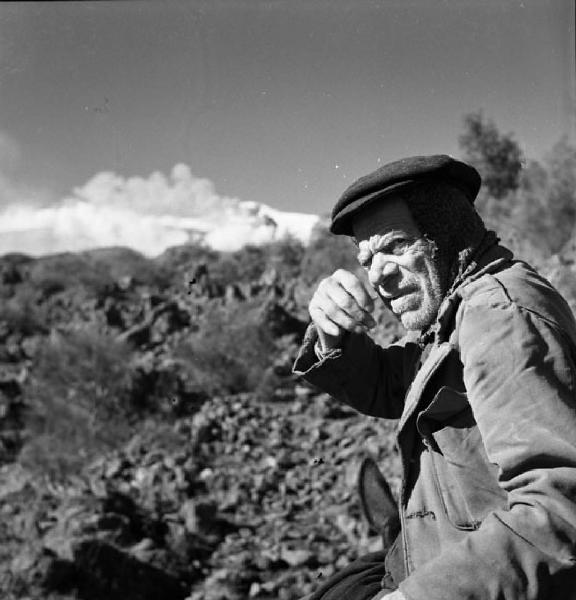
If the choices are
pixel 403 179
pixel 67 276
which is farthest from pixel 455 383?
pixel 67 276

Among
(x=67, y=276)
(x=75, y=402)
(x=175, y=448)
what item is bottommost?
(x=175, y=448)

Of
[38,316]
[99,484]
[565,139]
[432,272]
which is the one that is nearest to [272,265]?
[38,316]

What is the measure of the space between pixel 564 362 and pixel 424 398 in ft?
1.25

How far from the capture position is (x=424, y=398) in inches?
68.1

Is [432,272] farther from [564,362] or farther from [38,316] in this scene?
[38,316]

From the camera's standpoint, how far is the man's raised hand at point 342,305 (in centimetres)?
190

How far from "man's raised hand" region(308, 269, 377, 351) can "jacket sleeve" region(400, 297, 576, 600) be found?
437 millimetres

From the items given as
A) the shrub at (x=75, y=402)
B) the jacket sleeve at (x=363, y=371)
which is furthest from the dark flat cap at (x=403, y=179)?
the shrub at (x=75, y=402)

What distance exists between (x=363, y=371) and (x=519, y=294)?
0.75 m

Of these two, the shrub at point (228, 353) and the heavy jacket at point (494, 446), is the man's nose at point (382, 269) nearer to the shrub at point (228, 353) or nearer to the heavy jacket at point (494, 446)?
the heavy jacket at point (494, 446)

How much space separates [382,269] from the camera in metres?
1.93

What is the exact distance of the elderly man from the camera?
1.31m

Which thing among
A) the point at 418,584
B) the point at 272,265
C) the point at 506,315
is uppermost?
the point at 272,265

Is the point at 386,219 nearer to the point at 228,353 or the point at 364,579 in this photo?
the point at 364,579
